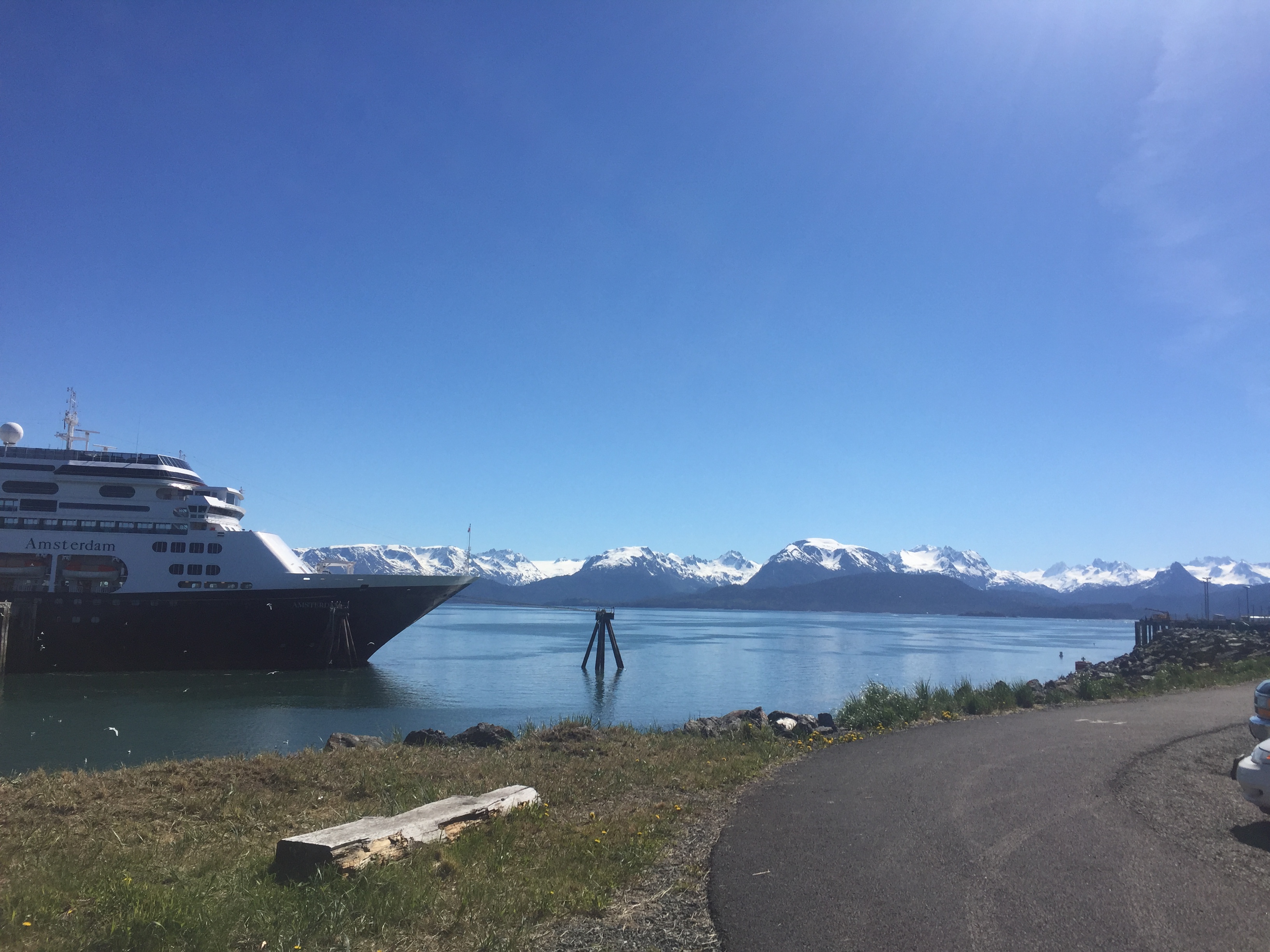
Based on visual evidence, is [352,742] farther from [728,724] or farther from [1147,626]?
[1147,626]

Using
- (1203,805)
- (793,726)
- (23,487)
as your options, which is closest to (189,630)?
(23,487)

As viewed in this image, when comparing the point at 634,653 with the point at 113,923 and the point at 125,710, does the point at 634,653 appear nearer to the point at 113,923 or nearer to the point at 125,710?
the point at 125,710

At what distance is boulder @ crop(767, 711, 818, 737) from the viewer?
574 inches

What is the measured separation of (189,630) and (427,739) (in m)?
31.9

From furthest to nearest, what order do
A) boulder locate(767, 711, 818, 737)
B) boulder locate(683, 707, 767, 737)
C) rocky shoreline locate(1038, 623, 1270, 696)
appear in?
rocky shoreline locate(1038, 623, 1270, 696)
boulder locate(683, 707, 767, 737)
boulder locate(767, 711, 818, 737)

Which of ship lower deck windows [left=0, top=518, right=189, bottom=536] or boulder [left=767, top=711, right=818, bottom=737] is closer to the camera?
boulder [left=767, top=711, right=818, bottom=737]

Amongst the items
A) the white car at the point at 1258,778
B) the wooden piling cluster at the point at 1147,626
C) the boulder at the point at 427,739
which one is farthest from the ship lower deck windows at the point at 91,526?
the wooden piling cluster at the point at 1147,626

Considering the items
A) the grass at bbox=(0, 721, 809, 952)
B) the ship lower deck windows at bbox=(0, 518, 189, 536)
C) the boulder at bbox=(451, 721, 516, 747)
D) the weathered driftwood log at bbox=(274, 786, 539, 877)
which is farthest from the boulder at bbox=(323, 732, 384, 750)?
the ship lower deck windows at bbox=(0, 518, 189, 536)

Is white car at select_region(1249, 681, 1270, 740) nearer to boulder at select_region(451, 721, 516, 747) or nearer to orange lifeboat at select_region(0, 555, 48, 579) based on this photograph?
boulder at select_region(451, 721, 516, 747)

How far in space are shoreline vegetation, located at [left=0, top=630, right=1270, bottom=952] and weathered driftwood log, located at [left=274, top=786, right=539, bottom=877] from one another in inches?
4.8

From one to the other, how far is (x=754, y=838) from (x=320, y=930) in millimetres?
3911

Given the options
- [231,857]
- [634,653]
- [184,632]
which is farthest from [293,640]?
[231,857]

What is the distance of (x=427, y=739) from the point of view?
15.9 meters

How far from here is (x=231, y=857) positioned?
22.2ft
